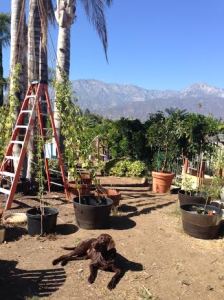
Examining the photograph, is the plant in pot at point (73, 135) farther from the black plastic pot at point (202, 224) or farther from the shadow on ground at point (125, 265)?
the shadow on ground at point (125, 265)

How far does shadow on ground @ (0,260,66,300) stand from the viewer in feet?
13.9

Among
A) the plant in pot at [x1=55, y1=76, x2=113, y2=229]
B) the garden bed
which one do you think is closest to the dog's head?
the plant in pot at [x1=55, y1=76, x2=113, y2=229]

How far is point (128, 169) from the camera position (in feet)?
42.4

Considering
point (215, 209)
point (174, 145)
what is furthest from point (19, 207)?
point (174, 145)

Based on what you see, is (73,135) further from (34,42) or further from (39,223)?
(34,42)

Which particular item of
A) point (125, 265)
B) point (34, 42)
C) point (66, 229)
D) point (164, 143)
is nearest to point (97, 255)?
point (125, 265)

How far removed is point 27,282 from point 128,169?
8.57 metres

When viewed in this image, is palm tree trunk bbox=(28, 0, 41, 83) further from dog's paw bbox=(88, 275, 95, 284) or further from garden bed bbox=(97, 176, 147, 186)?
dog's paw bbox=(88, 275, 95, 284)

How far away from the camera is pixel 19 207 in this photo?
758 cm

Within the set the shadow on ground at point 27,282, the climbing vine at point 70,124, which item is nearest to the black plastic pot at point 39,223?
the shadow on ground at point 27,282

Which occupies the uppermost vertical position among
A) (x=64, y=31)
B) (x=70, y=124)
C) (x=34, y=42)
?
(x=64, y=31)

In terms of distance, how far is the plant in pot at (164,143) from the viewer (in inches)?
398

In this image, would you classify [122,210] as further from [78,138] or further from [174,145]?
[174,145]

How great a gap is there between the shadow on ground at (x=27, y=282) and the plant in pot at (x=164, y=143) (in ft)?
18.2
